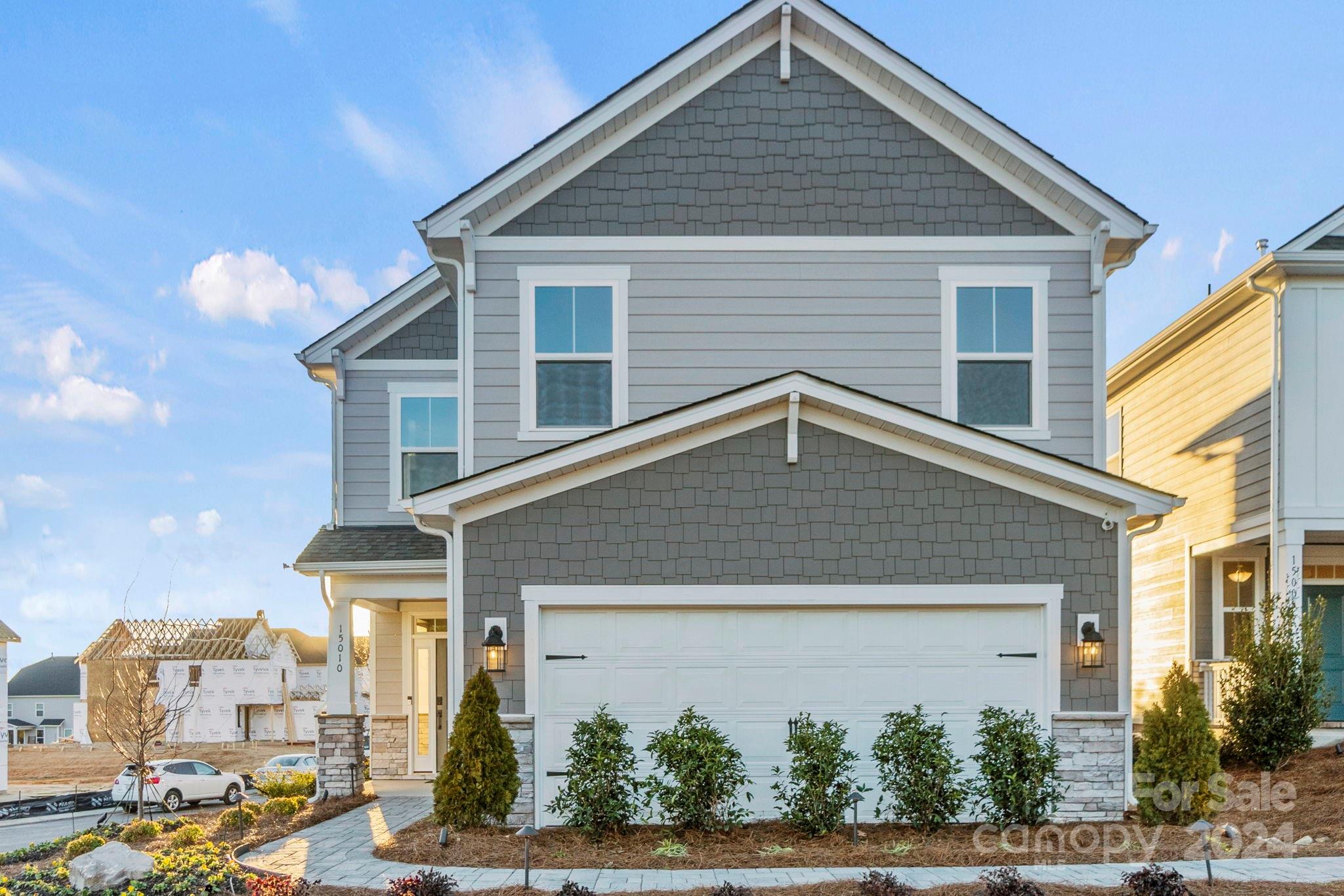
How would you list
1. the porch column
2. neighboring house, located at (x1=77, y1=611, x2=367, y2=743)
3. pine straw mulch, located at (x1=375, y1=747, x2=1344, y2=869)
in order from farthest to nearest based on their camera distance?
neighboring house, located at (x1=77, y1=611, x2=367, y2=743) < the porch column < pine straw mulch, located at (x1=375, y1=747, x2=1344, y2=869)

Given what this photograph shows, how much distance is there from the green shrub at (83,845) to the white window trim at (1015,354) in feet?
31.8

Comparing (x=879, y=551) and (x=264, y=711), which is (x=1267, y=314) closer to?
(x=879, y=551)

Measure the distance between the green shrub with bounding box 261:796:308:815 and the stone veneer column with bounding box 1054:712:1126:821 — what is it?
8.10 m

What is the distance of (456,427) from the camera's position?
1359cm

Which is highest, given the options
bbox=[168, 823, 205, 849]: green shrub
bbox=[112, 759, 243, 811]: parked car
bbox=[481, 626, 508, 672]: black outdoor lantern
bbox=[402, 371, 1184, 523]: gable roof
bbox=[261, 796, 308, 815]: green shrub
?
bbox=[402, 371, 1184, 523]: gable roof

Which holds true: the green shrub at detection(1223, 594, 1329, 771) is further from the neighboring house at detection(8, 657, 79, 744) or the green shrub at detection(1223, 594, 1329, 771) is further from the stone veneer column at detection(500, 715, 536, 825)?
the neighboring house at detection(8, 657, 79, 744)

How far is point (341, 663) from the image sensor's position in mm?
12578

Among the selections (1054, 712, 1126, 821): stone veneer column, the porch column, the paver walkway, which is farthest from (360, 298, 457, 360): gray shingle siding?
(1054, 712, 1126, 821): stone veneer column

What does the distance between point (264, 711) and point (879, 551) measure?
38.5 m

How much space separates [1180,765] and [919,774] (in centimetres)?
243

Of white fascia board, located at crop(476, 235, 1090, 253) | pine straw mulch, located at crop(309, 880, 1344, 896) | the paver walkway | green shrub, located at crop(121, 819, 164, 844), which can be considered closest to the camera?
Answer: pine straw mulch, located at crop(309, 880, 1344, 896)

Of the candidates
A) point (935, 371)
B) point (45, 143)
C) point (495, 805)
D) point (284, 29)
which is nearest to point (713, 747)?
point (495, 805)

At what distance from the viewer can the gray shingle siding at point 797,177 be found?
11234mm

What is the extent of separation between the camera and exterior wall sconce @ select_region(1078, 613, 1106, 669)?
959 cm
